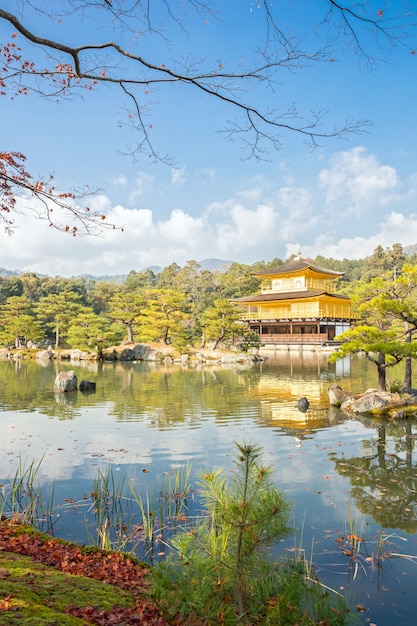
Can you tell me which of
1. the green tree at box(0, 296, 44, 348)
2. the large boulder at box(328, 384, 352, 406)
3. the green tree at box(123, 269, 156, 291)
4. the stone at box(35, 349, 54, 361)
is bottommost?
the large boulder at box(328, 384, 352, 406)

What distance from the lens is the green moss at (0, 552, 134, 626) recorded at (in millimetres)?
2180

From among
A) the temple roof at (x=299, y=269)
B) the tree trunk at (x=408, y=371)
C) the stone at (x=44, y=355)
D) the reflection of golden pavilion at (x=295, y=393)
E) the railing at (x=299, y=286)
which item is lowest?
the reflection of golden pavilion at (x=295, y=393)

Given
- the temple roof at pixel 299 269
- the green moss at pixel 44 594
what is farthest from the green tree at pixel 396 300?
the temple roof at pixel 299 269

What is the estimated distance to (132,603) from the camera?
2871 millimetres

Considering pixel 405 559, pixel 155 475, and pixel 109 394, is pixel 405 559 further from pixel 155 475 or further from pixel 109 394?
pixel 109 394

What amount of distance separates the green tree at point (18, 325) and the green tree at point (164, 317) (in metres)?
8.21

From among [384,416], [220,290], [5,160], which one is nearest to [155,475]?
[5,160]

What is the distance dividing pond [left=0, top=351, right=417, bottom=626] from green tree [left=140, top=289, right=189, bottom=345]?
14295mm

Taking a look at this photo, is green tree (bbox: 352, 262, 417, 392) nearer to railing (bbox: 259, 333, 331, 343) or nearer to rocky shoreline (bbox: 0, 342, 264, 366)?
rocky shoreline (bbox: 0, 342, 264, 366)

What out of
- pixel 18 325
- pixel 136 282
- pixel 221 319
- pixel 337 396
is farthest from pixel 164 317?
pixel 136 282

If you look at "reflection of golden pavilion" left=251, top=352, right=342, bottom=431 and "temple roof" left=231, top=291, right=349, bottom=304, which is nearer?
"reflection of golden pavilion" left=251, top=352, right=342, bottom=431

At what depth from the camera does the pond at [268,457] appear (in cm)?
405

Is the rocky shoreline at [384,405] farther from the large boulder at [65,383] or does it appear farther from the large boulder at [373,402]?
the large boulder at [65,383]

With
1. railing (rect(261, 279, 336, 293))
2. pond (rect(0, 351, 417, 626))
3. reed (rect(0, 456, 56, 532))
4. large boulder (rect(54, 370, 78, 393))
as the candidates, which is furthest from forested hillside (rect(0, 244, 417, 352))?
reed (rect(0, 456, 56, 532))
